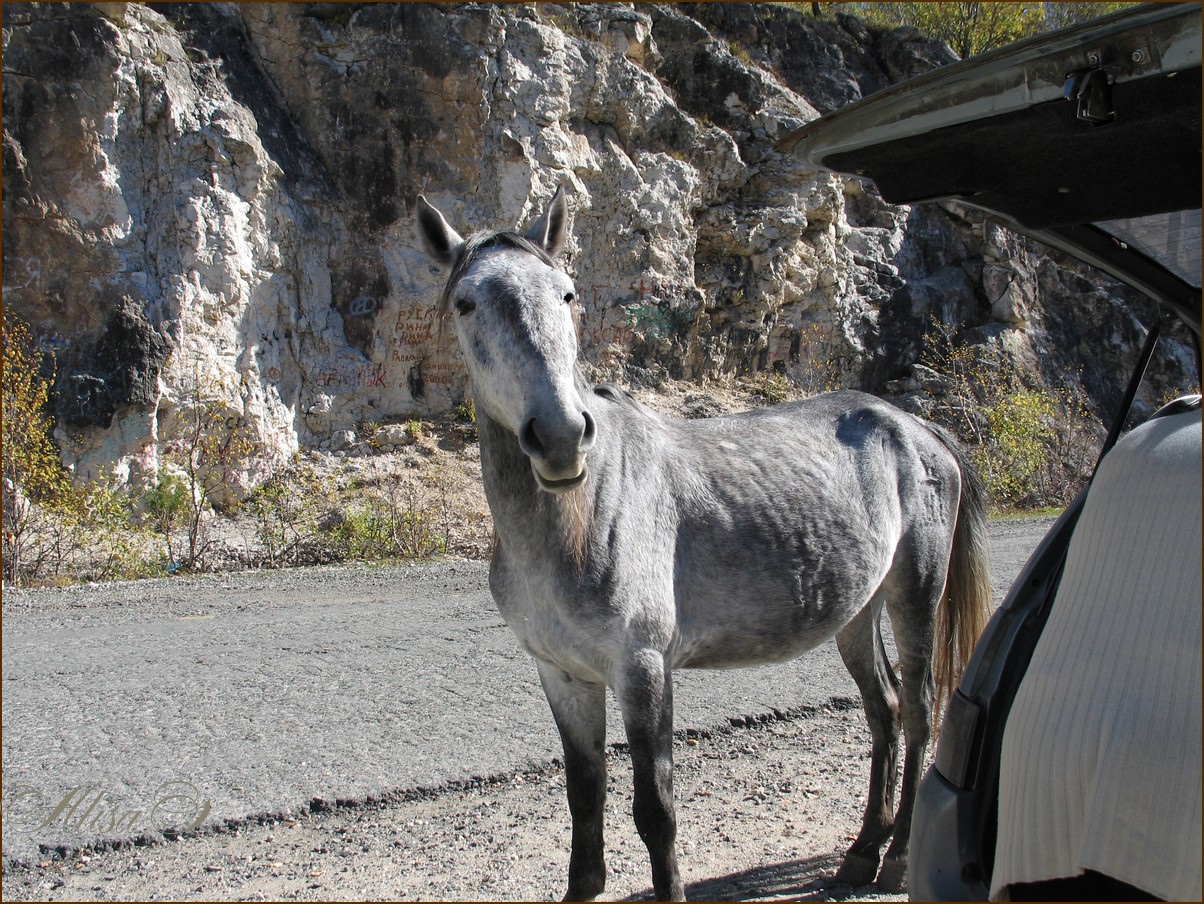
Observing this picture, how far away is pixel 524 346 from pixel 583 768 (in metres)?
1.60

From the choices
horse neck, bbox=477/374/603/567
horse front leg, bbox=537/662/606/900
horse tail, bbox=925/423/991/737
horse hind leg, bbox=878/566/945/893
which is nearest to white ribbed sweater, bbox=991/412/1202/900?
horse neck, bbox=477/374/603/567

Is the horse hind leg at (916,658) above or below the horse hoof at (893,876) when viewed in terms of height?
above

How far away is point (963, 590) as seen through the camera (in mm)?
4293

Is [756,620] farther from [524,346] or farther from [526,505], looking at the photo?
[524,346]

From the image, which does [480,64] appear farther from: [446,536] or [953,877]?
[953,877]

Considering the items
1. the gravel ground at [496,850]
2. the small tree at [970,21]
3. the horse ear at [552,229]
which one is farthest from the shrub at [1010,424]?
the horse ear at [552,229]

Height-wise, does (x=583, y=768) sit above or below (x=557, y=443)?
below

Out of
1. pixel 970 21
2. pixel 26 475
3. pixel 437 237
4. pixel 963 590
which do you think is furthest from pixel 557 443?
pixel 970 21

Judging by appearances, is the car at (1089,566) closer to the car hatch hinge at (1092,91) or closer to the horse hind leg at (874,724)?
the car hatch hinge at (1092,91)

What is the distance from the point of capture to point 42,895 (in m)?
2.93

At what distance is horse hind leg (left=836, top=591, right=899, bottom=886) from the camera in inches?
136

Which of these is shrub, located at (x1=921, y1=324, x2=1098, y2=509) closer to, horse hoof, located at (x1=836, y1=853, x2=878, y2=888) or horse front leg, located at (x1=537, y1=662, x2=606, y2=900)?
horse hoof, located at (x1=836, y1=853, x2=878, y2=888)

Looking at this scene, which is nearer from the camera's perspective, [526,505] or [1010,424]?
[526,505]

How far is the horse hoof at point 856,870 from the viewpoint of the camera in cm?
338
